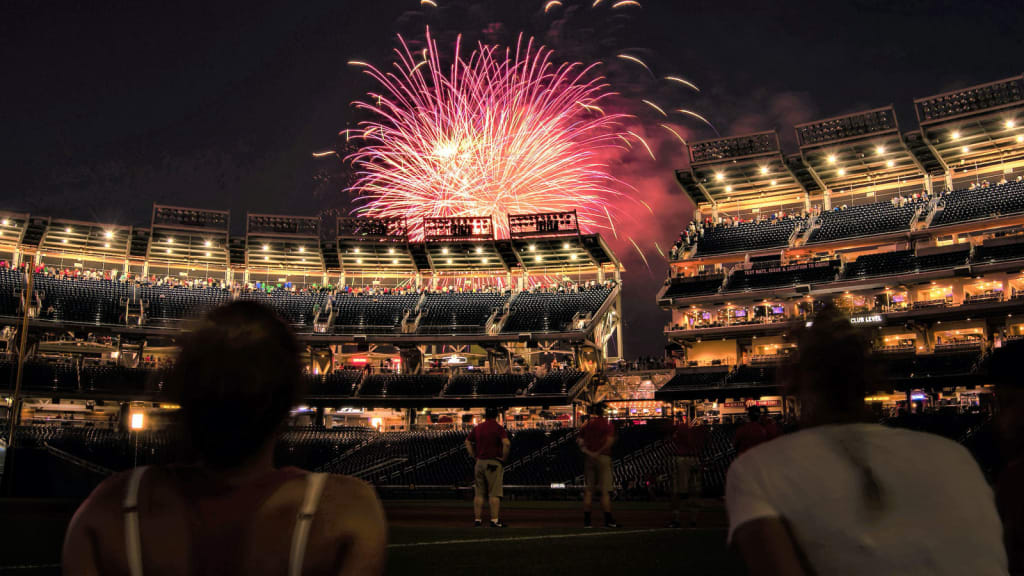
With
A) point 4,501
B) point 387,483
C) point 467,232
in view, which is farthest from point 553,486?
point 467,232

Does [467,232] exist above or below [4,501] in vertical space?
above

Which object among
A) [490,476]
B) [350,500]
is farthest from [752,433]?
[350,500]

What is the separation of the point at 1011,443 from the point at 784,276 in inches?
1994

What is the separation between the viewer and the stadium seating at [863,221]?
171 feet

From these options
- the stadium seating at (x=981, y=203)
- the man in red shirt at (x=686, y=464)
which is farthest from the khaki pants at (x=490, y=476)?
the stadium seating at (x=981, y=203)

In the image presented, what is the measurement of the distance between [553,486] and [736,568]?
22.5 metres

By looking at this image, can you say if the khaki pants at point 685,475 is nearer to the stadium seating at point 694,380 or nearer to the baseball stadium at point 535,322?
the baseball stadium at point 535,322

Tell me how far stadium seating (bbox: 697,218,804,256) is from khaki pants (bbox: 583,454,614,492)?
4341cm

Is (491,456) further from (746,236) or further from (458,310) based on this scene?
(746,236)

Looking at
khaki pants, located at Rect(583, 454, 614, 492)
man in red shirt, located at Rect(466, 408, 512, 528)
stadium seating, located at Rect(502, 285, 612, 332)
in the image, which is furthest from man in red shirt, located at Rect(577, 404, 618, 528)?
stadium seating, located at Rect(502, 285, 612, 332)

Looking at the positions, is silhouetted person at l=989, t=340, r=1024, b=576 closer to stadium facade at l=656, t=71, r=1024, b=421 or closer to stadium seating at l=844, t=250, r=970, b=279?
stadium facade at l=656, t=71, r=1024, b=421

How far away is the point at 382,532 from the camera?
2.17m

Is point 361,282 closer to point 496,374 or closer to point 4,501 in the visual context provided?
point 496,374

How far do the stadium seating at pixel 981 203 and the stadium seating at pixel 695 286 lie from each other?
1374 centimetres
